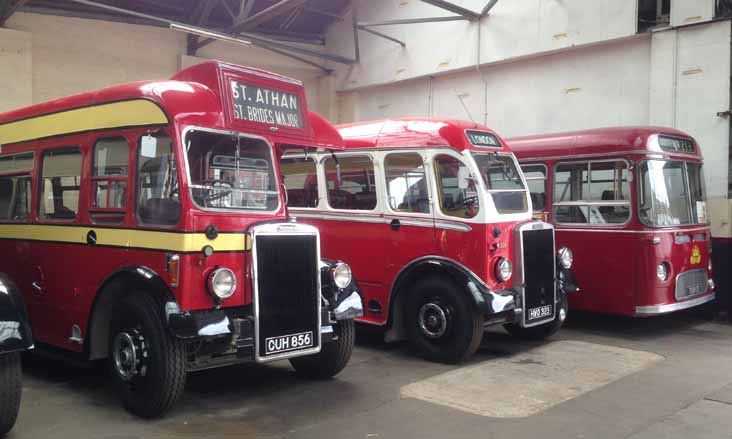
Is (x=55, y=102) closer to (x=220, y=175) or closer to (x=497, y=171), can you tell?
(x=220, y=175)

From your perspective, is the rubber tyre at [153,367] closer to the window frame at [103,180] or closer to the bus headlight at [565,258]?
the window frame at [103,180]

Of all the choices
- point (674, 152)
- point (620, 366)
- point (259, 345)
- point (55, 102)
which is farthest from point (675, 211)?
point (55, 102)

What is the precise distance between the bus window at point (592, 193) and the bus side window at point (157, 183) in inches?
208

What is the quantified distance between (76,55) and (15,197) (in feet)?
23.3

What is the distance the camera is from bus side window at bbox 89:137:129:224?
16.7 feet

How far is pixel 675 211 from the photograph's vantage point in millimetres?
7980

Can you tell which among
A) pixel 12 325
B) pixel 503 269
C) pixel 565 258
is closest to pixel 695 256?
pixel 565 258

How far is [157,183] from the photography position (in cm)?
491

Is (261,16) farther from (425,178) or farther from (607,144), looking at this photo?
(607,144)

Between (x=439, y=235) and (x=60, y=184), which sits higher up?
(x=60, y=184)

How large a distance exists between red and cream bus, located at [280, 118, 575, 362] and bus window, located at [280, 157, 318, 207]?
6 cm

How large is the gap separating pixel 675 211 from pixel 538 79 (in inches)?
189

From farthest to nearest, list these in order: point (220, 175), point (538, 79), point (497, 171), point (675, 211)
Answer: point (538, 79), point (675, 211), point (497, 171), point (220, 175)

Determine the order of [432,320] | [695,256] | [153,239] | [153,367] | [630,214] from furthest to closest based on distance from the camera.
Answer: [695,256] < [630,214] < [432,320] < [153,239] < [153,367]
